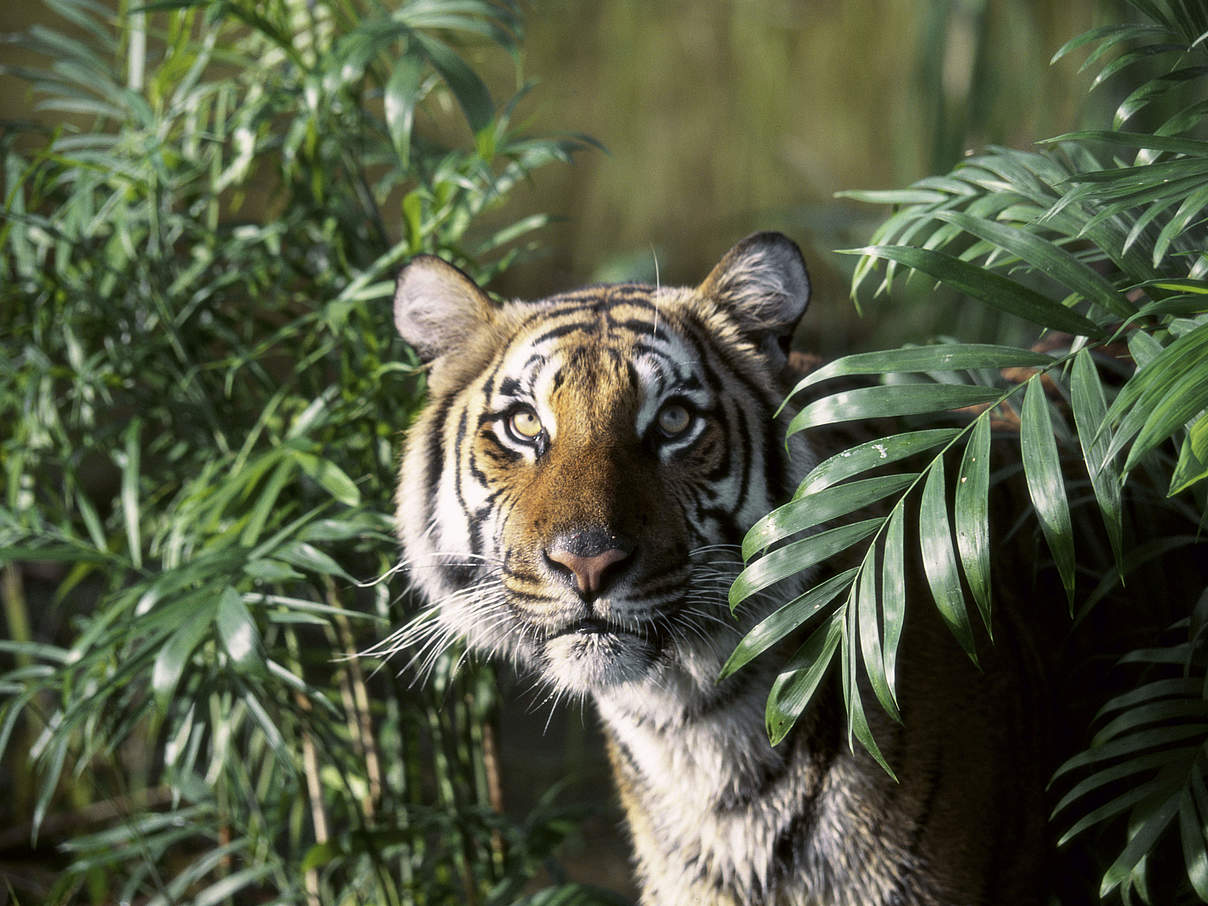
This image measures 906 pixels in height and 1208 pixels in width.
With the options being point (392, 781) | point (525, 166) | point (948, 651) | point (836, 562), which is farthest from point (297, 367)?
point (948, 651)

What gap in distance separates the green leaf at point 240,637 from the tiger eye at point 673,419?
2.12 feet

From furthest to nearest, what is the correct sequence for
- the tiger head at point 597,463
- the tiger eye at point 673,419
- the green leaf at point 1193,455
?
the tiger eye at point 673,419
the tiger head at point 597,463
the green leaf at point 1193,455

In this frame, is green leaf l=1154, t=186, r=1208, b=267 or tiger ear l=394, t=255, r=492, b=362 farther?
tiger ear l=394, t=255, r=492, b=362

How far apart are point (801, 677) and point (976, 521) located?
26cm

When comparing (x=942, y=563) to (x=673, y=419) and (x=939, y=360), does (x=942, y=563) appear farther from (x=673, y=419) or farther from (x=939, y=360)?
(x=673, y=419)

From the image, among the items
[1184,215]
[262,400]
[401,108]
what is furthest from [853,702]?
[262,400]

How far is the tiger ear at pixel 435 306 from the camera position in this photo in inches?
67.7

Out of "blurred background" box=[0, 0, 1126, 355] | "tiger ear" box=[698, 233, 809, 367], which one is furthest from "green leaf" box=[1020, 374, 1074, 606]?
"blurred background" box=[0, 0, 1126, 355]

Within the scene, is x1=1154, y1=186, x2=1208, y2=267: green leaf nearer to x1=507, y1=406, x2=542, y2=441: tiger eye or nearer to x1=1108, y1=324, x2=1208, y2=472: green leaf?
x1=1108, y1=324, x2=1208, y2=472: green leaf

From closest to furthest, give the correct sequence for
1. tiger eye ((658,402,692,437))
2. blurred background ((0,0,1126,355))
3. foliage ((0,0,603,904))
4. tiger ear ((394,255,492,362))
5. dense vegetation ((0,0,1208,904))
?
1. dense vegetation ((0,0,1208,904))
2. tiger eye ((658,402,692,437))
3. tiger ear ((394,255,492,362))
4. foliage ((0,0,603,904))
5. blurred background ((0,0,1126,355))

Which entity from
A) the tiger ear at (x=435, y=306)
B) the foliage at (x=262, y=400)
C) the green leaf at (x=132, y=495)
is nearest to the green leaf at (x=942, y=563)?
the tiger ear at (x=435, y=306)

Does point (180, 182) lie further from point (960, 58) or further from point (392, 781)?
point (960, 58)

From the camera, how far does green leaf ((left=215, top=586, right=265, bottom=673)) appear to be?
1.56 meters

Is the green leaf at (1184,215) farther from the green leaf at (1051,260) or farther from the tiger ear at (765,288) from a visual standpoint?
the tiger ear at (765,288)
